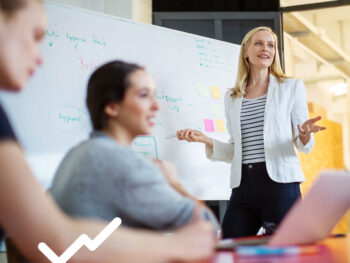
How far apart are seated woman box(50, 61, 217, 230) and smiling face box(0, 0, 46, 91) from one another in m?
0.13

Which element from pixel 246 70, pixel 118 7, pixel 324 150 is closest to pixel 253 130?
pixel 246 70

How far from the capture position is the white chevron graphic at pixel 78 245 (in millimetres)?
463

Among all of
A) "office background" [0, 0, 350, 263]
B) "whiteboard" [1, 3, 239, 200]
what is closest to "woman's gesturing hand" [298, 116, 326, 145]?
"whiteboard" [1, 3, 239, 200]

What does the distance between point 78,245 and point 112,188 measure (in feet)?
0.29

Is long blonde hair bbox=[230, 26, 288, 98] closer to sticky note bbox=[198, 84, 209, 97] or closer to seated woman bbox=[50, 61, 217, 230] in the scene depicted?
sticky note bbox=[198, 84, 209, 97]

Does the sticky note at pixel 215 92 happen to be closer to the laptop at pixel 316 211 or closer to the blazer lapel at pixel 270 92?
the blazer lapel at pixel 270 92

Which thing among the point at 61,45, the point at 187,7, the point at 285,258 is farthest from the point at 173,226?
the point at 187,7

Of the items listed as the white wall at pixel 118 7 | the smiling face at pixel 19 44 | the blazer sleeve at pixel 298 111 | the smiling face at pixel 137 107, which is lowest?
the blazer sleeve at pixel 298 111

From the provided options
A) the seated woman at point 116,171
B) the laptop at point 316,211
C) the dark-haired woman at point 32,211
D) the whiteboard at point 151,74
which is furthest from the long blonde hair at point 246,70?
the dark-haired woman at point 32,211

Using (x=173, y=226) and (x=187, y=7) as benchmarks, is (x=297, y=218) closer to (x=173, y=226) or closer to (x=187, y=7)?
(x=173, y=226)

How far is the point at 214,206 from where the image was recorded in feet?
8.95

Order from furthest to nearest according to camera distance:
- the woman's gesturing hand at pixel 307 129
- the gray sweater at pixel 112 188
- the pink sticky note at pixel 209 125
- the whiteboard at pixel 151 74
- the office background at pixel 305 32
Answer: the office background at pixel 305 32 → the pink sticky note at pixel 209 125 → the whiteboard at pixel 151 74 → the woman's gesturing hand at pixel 307 129 → the gray sweater at pixel 112 188

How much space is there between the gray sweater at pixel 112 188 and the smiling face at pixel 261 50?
1089 mm

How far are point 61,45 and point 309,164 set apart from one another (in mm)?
2142
